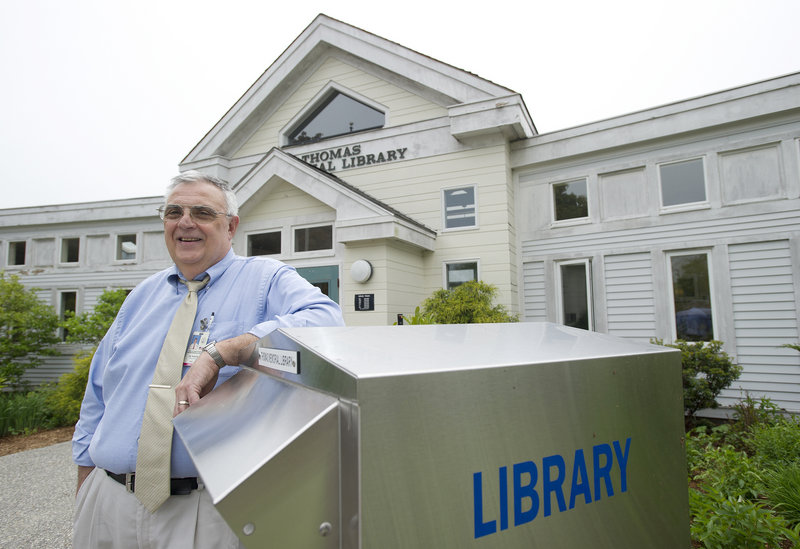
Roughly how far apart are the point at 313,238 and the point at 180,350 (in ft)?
26.3

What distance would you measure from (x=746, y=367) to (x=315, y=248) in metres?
7.95

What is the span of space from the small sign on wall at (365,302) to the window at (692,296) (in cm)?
532

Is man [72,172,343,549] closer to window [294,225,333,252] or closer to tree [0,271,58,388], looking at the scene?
window [294,225,333,252]

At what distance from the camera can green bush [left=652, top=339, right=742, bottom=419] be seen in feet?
19.9

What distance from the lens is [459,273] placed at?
9.11 m

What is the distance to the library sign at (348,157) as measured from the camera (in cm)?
995

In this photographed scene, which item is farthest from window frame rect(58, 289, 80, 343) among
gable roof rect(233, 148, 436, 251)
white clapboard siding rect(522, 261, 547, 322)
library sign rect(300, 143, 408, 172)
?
white clapboard siding rect(522, 261, 547, 322)

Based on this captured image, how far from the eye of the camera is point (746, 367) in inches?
280

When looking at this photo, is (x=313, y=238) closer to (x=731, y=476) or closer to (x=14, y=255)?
(x=731, y=476)

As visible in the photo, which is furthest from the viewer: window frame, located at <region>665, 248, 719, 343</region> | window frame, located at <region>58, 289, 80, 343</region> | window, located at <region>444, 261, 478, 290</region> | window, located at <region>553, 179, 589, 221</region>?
window frame, located at <region>58, 289, 80, 343</region>

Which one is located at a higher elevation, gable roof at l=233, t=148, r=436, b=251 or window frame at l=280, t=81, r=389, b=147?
window frame at l=280, t=81, r=389, b=147

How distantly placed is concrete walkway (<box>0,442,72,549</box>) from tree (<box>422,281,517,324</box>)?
5.33 metres

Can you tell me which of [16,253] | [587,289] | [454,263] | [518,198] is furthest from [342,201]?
[16,253]

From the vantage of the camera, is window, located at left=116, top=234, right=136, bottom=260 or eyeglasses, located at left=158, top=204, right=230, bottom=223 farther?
window, located at left=116, top=234, right=136, bottom=260
